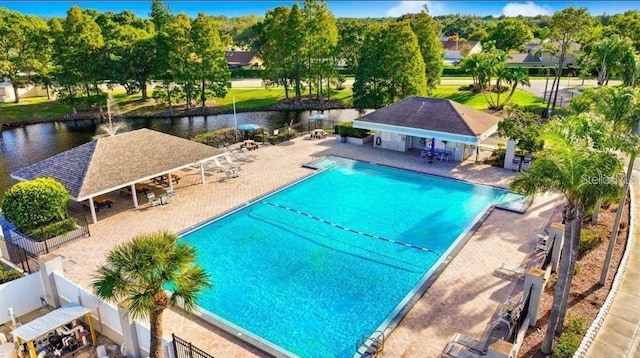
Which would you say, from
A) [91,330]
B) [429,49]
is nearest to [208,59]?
[429,49]

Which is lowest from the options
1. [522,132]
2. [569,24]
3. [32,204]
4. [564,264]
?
[32,204]

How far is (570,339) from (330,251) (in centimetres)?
904

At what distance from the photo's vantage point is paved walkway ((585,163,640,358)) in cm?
1191

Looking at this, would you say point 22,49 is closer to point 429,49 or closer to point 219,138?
point 219,138

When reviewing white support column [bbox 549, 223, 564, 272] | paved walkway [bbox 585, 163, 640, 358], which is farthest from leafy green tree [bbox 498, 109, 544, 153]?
white support column [bbox 549, 223, 564, 272]

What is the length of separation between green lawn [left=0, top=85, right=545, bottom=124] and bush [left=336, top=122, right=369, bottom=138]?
57.8 ft

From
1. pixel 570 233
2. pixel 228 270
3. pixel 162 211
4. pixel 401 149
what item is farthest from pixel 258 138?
pixel 570 233

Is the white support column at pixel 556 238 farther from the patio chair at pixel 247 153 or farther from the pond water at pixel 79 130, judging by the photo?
the pond water at pixel 79 130

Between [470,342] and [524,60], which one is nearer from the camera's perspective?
[470,342]

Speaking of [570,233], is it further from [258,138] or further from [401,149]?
[258,138]

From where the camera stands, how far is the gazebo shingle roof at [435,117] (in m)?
27.3

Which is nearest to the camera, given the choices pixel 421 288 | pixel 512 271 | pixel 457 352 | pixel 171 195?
pixel 457 352

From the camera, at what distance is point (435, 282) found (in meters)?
15.4

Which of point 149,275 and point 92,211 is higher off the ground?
point 149,275
